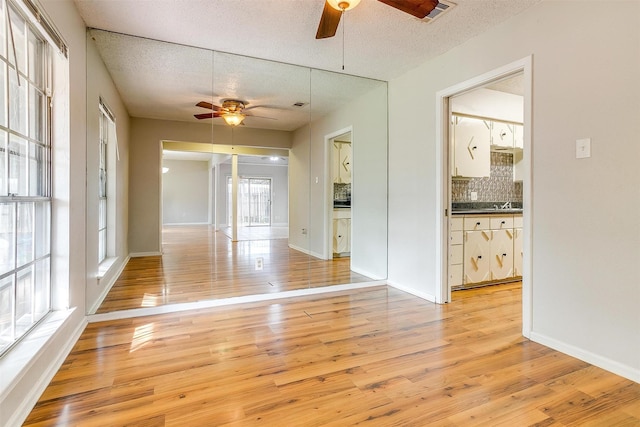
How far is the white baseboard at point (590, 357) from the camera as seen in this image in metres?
1.88

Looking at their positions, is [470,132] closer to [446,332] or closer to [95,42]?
[446,332]

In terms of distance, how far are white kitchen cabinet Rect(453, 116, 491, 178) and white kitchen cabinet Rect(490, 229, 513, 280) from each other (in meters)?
0.81

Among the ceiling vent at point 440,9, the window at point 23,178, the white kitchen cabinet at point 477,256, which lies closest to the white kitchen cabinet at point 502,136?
the white kitchen cabinet at point 477,256

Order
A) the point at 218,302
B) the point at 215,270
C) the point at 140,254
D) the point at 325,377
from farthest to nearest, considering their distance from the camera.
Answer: the point at 140,254, the point at 215,270, the point at 218,302, the point at 325,377

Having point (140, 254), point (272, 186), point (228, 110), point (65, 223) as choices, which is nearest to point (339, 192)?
point (272, 186)

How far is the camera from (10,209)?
1686 millimetres

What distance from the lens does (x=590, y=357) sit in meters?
2.06

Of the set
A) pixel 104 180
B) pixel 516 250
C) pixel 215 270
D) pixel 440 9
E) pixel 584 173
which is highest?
pixel 440 9

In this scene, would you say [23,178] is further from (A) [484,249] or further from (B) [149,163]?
(A) [484,249]

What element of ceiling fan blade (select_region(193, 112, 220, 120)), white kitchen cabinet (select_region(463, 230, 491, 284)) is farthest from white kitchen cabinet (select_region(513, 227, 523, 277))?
ceiling fan blade (select_region(193, 112, 220, 120))

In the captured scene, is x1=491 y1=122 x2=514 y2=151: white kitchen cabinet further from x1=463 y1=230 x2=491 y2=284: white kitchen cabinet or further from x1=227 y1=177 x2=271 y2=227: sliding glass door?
x1=227 y1=177 x2=271 y2=227: sliding glass door

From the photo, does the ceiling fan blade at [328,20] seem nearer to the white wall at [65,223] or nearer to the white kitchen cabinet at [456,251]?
the white wall at [65,223]

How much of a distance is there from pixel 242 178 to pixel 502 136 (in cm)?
347

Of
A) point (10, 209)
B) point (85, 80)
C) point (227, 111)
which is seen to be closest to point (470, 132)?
point (227, 111)
